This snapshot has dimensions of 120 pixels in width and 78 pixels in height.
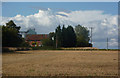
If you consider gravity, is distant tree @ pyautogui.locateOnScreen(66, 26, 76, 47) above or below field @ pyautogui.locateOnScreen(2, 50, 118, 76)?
above

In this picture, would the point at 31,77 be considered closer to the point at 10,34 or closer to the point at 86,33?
the point at 10,34

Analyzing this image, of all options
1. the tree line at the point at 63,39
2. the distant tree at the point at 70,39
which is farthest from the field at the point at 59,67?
the distant tree at the point at 70,39

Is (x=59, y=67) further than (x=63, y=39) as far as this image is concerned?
No

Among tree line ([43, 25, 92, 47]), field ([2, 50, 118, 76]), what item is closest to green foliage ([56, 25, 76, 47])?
tree line ([43, 25, 92, 47])

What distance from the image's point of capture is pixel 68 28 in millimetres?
99000

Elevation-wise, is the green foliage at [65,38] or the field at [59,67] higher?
the green foliage at [65,38]

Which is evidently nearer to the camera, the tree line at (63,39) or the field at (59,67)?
the field at (59,67)

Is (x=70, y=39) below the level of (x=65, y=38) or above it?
below

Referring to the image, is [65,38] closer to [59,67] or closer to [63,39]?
[63,39]

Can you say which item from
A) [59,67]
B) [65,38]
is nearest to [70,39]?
[65,38]

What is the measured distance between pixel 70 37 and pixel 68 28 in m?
Result: 7.37

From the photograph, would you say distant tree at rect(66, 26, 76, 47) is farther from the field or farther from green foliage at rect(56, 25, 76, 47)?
the field

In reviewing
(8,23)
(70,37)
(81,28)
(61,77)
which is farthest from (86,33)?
(61,77)

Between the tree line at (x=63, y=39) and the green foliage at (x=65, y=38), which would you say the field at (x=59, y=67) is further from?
the green foliage at (x=65, y=38)
